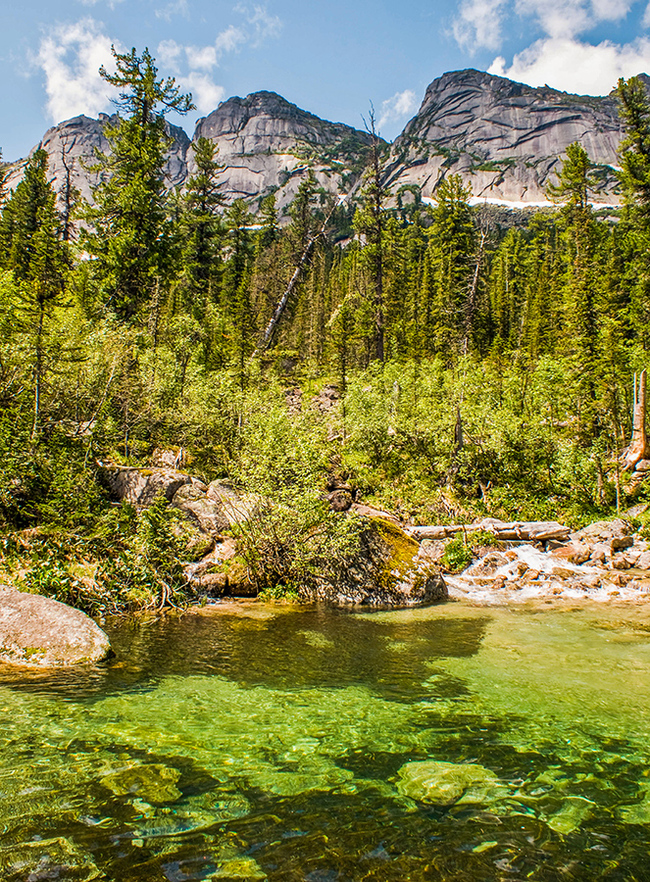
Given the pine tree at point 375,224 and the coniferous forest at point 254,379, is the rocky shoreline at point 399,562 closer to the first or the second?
the coniferous forest at point 254,379

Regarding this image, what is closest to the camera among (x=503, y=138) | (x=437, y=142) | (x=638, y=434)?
(x=638, y=434)

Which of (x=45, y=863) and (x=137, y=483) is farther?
(x=137, y=483)

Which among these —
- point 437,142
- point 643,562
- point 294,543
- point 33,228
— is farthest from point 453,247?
point 437,142

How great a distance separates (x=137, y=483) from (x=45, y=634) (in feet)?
Answer: 22.1

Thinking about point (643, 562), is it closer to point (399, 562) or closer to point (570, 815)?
point (399, 562)

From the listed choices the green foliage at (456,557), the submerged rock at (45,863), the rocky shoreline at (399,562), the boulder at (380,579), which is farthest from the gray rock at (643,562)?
the submerged rock at (45,863)

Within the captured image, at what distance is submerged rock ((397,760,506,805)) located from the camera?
358 cm

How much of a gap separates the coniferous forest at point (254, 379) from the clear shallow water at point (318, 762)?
483 cm

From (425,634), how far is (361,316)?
26952 mm

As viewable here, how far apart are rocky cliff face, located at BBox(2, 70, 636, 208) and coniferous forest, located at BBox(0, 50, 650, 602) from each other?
113 m

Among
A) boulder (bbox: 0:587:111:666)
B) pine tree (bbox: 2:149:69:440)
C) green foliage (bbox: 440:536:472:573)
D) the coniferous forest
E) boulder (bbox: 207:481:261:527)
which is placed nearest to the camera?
boulder (bbox: 0:587:111:666)

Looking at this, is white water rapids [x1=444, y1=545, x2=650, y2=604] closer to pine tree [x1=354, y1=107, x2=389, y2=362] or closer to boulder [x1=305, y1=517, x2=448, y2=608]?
boulder [x1=305, y1=517, x2=448, y2=608]

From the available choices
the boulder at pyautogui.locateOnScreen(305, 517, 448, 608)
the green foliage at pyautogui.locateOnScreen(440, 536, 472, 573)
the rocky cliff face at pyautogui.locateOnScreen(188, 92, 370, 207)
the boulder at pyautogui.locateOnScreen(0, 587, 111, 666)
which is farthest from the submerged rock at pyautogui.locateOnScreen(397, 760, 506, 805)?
the rocky cliff face at pyautogui.locateOnScreen(188, 92, 370, 207)

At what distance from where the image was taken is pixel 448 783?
3.80 meters
